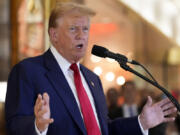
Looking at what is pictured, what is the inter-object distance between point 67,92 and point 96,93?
9.3 inches

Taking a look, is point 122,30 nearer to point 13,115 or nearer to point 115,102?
point 115,102

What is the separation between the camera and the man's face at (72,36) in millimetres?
2400

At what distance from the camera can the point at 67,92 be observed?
2324mm

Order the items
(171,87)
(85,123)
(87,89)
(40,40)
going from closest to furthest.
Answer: (85,123) < (87,89) < (40,40) < (171,87)

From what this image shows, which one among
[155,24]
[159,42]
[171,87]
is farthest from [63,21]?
[171,87]

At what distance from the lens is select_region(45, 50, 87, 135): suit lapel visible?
2.28 meters

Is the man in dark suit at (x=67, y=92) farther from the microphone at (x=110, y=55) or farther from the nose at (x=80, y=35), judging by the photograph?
the microphone at (x=110, y=55)

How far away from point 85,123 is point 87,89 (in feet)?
0.76

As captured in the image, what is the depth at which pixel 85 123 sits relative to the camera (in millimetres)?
2338

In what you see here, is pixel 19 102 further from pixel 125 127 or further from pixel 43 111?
pixel 125 127

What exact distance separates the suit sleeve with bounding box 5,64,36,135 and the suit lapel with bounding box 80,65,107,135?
383 millimetres

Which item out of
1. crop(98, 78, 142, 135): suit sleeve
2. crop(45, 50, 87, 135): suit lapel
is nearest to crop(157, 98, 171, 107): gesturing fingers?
crop(98, 78, 142, 135): suit sleeve

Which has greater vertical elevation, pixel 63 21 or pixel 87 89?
pixel 63 21

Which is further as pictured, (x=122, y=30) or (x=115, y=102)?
(x=122, y=30)
